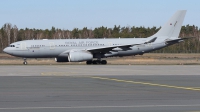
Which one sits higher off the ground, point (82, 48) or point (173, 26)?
point (173, 26)

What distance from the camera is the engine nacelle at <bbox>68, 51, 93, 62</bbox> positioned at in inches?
1703

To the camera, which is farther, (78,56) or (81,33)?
(81,33)

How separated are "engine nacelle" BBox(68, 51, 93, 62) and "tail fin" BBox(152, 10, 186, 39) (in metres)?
8.97

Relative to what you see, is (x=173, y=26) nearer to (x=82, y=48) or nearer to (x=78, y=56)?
(x=82, y=48)

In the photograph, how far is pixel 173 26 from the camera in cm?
4831

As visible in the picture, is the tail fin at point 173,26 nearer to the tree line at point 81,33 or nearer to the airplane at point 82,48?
the airplane at point 82,48

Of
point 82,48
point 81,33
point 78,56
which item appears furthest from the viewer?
point 81,33

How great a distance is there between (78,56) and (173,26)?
1106 centimetres
